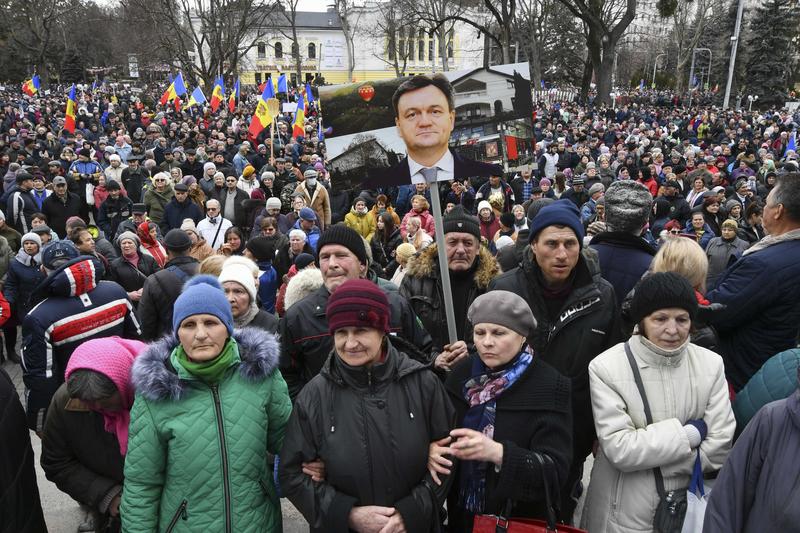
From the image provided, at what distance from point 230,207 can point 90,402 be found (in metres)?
7.93

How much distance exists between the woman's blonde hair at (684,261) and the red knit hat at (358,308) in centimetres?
158

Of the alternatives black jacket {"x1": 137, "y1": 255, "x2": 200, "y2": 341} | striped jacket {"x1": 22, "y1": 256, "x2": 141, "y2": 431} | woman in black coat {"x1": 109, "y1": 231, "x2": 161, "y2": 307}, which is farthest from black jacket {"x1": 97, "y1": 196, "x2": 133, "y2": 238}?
striped jacket {"x1": 22, "y1": 256, "x2": 141, "y2": 431}

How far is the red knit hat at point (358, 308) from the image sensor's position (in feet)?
7.50

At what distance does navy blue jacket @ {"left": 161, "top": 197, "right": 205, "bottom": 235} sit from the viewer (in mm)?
8867

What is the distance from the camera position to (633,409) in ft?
8.07

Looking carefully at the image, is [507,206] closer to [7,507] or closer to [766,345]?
[766,345]

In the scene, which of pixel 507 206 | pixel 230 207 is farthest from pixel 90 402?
pixel 507 206

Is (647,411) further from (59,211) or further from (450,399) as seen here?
(59,211)

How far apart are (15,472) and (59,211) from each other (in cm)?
820

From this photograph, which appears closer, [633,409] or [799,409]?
[799,409]

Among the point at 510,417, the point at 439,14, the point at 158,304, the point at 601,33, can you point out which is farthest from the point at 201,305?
the point at 439,14

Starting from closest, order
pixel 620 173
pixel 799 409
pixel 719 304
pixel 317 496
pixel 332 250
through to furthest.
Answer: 1. pixel 799 409
2. pixel 317 496
3. pixel 719 304
4. pixel 332 250
5. pixel 620 173

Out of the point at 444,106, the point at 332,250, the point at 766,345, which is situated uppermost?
the point at 444,106

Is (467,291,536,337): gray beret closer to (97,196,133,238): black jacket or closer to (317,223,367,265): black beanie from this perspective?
(317,223,367,265): black beanie
